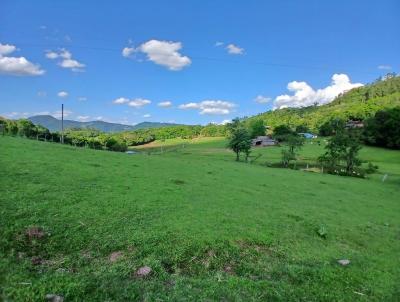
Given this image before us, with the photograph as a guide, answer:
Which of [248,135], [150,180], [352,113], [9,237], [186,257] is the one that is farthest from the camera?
[352,113]

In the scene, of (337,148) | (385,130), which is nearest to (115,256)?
(337,148)

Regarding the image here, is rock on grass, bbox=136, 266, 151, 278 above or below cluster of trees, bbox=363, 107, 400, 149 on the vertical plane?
below

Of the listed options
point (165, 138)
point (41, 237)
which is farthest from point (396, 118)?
point (41, 237)

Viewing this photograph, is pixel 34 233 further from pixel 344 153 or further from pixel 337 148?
pixel 344 153

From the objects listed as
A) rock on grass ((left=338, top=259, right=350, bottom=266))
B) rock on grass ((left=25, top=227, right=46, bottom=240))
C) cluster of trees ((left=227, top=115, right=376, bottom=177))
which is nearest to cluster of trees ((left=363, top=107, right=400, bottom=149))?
cluster of trees ((left=227, top=115, right=376, bottom=177))

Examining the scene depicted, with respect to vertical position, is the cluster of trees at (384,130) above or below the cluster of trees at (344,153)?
above

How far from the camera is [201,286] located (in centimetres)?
616

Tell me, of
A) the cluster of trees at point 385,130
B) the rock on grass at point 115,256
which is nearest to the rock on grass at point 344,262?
the rock on grass at point 115,256

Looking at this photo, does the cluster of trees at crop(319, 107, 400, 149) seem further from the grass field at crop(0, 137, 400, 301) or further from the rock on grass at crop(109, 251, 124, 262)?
the rock on grass at crop(109, 251, 124, 262)

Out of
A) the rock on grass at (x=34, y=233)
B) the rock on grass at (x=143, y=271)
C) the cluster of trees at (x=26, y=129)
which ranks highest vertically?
the cluster of trees at (x=26, y=129)

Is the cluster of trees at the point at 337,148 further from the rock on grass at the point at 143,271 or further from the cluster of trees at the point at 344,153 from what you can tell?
the rock on grass at the point at 143,271

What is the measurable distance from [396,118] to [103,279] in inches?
4003

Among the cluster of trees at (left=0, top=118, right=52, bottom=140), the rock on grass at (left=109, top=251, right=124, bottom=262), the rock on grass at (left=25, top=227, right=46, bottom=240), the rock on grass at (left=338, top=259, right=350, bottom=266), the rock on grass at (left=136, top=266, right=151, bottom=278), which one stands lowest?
the rock on grass at (left=338, top=259, right=350, bottom=266)

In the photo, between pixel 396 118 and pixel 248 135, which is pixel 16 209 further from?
pixel 396 118
